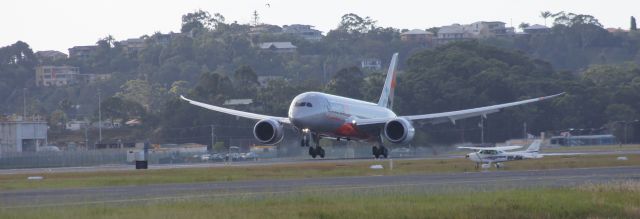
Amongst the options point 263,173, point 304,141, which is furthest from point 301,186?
point 304,141

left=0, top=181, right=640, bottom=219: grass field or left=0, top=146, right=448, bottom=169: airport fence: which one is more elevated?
left=0, top=146, right=448, bottom=169: airport fence

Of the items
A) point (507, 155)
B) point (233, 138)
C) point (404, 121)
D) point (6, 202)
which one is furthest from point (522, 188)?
point (233, 138)

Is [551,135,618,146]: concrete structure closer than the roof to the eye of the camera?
Yes

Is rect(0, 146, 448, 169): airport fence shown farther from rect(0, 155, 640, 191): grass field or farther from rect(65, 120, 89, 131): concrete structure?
rect(65, 120, 89, 131): concrete structure

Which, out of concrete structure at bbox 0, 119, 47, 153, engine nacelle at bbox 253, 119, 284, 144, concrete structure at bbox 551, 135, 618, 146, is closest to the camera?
engine nacelle at bbox 253, 119, 284, 144

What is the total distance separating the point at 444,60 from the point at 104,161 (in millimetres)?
60921

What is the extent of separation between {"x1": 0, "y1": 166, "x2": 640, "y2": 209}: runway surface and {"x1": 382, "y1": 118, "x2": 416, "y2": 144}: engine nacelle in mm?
16523

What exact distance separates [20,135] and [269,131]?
41.3 m

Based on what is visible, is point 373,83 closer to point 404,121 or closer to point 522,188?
point 404,121

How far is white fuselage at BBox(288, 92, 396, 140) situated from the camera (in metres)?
64.9

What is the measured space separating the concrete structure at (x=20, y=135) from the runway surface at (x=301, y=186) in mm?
58614

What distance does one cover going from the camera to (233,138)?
116062 millimetres

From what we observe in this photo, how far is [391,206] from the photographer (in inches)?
1221

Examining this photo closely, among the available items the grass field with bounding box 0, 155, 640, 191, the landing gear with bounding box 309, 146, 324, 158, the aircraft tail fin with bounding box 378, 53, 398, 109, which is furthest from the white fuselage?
the aircraft tail fin with bounding box 378, 53, 398, 109
